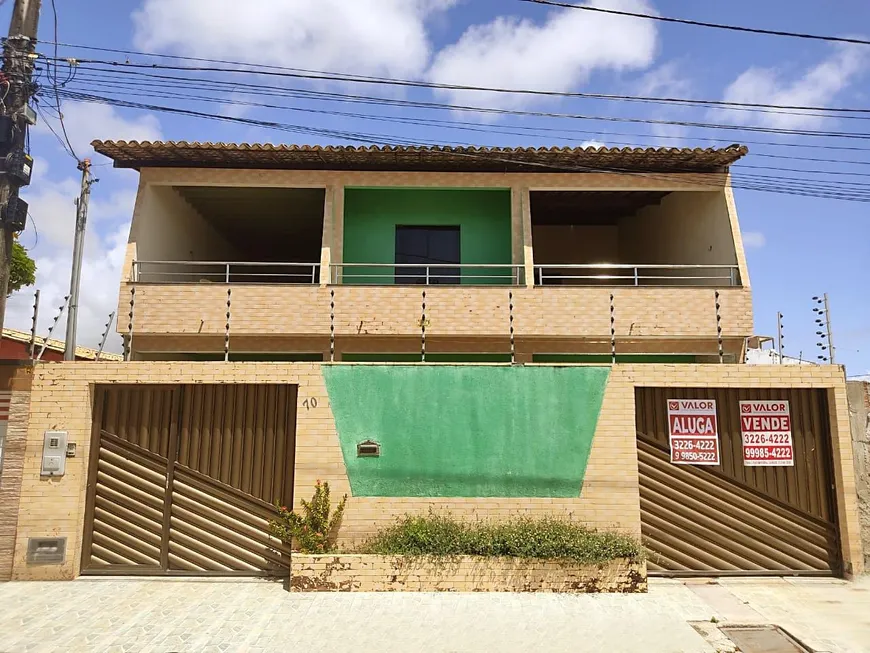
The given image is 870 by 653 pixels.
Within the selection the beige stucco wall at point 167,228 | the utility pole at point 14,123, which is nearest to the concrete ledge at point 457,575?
the utility pole at point 14,123

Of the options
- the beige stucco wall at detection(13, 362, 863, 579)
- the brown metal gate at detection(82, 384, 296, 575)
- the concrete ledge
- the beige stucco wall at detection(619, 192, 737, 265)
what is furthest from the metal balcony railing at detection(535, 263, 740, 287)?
the brown metal gate at detection(82, 384, 296, 575)

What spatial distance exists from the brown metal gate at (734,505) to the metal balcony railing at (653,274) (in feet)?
7.64

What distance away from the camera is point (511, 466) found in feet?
24.2

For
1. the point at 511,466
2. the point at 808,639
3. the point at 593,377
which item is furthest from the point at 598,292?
the point at 808,639

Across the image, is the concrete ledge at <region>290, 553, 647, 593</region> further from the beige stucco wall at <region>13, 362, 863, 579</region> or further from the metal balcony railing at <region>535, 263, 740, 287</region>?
the metal balcony railing at <region>535, 263, 740, 287</region>

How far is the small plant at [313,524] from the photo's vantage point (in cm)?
702

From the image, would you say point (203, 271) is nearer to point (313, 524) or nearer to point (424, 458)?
point (313, 524)

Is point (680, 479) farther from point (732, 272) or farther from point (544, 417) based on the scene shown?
point (732, 272)

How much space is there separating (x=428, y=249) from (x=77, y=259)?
338 inches

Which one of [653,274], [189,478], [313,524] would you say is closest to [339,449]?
[313,524]

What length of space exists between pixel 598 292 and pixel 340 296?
425 cm

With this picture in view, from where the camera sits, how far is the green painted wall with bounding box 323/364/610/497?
7.35 meters

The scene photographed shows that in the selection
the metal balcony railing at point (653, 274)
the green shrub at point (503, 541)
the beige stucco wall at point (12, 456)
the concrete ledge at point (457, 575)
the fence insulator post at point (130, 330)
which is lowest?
the concrete ledge at point (457, 575)

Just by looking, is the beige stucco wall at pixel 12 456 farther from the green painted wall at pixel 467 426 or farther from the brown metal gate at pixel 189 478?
the green painted wall at pixel 467 426
